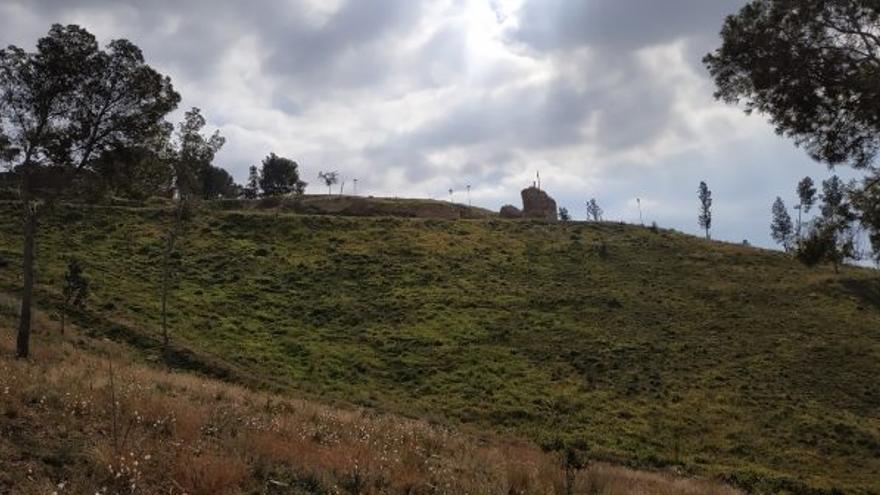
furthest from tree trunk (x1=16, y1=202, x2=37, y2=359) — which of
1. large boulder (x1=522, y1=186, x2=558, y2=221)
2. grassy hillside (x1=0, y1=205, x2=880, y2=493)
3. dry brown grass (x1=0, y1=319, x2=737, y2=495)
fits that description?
large boulder (x1=522, y1=186, x2=558, y2=221)

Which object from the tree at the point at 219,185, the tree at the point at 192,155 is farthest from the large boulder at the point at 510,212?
the tree at the point at 192,155

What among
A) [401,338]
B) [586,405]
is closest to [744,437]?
[586,405]

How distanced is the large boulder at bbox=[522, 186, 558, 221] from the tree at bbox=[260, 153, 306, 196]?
3939cm

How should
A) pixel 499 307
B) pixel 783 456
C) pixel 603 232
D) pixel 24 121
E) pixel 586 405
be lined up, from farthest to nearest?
pixel 603 232
pixel 499 307
pixel 586 405
pixel 783 456
pixel 24 121

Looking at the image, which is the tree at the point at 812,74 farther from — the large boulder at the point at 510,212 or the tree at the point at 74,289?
the large boulder at the point at 510,212

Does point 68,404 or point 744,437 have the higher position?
point 68,404

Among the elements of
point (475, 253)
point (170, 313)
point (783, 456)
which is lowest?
point (783, 456)

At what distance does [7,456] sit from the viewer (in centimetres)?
798

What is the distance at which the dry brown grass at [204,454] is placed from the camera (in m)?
7.78

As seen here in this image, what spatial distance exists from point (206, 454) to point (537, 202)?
343 feet

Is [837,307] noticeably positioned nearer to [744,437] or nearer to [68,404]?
[744,437]

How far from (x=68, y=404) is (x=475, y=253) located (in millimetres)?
61423

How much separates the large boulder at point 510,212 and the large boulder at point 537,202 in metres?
4.93

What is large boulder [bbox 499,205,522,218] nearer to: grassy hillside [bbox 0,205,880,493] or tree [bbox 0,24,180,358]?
grassy hillside [bbox 0,205,880,493]
